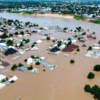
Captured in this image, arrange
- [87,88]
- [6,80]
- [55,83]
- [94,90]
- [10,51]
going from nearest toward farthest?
[94,90]
[87,88]
[55,83]
[6,80]
[10,51]

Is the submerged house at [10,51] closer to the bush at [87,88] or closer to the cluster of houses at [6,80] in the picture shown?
the cluster of houses at [6,80]

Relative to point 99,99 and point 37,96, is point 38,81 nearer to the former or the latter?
point 37,96

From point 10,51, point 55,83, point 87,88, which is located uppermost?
point 10,51

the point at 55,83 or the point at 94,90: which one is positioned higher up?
the point at 94,90

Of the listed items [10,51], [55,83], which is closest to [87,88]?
[55,83]

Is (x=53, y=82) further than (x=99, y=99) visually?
Yes

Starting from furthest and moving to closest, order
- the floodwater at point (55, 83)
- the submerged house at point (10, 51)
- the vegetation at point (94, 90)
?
the submerged house at point (10, 51) < the floodwater at point (55, 83) < the vegetation at point (94, 90)

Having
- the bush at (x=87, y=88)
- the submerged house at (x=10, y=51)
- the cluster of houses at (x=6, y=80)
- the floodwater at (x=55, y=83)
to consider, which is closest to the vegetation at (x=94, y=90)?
the bush at (x=87, y=88)

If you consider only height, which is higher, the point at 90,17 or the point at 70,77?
the point at 90,17

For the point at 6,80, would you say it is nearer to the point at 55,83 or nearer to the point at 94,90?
the point at 55,83

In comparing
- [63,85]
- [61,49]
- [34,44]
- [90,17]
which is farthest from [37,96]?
[90,17]

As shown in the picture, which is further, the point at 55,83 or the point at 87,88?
the point at 55,83
